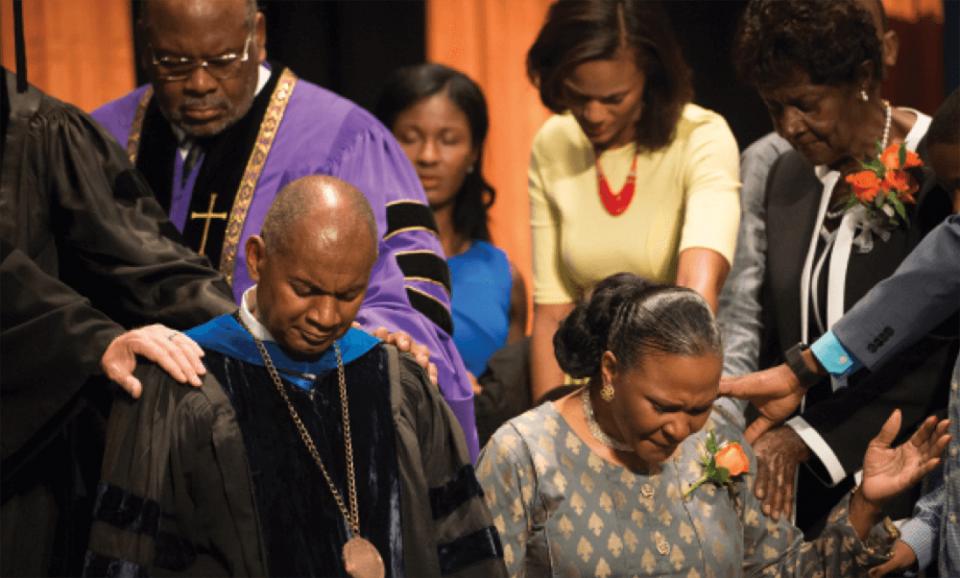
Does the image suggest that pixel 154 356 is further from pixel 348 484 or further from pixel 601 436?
pixel 601 436

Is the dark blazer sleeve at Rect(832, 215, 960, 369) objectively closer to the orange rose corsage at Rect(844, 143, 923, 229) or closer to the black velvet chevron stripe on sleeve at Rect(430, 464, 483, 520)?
the orange rose corsage at Rect(844, 143, 923, 229)

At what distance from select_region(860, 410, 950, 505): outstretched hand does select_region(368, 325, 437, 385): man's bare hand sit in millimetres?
1007

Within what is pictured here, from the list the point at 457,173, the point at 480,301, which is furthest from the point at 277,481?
the point at 457,173

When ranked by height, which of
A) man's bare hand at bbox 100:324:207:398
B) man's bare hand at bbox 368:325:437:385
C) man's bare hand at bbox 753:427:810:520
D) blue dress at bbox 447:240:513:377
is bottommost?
blue dress at bbox 447:240:513:377

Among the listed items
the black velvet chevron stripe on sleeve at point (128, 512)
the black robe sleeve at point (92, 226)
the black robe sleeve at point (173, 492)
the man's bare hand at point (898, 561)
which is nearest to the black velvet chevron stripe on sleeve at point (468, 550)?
the black robe sleeve at point (173, 492)

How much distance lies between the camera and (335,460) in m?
3.52

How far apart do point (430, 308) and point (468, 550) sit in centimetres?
103

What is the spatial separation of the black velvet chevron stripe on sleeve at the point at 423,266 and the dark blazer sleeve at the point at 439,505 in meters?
0.92

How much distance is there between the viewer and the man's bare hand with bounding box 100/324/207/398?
3357 mm

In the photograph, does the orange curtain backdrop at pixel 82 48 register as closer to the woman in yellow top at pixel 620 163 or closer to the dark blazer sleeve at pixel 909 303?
the woman in yellow top at pixel 620 163

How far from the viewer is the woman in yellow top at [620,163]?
469 cm

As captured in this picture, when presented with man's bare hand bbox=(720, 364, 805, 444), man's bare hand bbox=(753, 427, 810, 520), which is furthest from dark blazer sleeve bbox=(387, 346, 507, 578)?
man's bare hand bbox=(720, 364, 805, 444)

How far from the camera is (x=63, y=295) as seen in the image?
3652mm

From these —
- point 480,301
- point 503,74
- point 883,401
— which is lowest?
point 480,301
